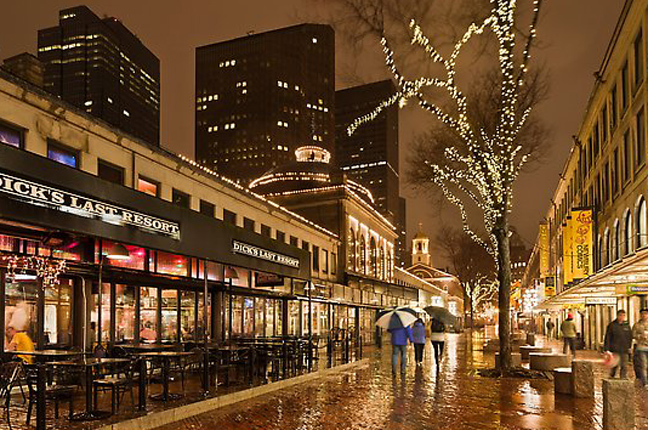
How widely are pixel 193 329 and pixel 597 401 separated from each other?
40.8 ft

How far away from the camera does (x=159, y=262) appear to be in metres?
19.0

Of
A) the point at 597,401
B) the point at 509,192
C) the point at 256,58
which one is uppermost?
the point at 256,58

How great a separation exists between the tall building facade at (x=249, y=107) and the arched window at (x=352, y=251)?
7922 cm

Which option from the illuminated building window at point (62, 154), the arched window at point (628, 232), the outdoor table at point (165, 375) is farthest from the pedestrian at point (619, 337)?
the illuminated building window at point (62, 154)

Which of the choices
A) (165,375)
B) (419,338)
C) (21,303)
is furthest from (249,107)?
(165,375)

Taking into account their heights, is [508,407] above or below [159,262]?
below

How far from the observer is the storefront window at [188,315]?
837 inches

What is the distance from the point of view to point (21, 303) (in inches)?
577

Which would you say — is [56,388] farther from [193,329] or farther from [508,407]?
[193,329]

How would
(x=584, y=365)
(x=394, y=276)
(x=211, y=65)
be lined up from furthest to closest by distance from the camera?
(x=211, y=65) < (x=394, y=276) < (x=584, y=365)

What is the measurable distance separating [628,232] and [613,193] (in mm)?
3612

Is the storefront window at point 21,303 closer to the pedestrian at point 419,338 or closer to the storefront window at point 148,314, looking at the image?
the storefront window at point 148,314

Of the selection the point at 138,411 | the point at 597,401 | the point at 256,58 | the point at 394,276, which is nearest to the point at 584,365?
the point at 597,401

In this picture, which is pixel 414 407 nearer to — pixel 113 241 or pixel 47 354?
pixel 113 241
